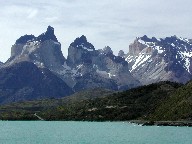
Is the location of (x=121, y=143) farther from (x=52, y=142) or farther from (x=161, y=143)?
(x=52, y=142)

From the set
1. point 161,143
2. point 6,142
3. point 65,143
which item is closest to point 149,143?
point 161,143

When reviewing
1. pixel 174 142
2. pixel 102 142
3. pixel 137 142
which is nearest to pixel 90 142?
pixel 102 142

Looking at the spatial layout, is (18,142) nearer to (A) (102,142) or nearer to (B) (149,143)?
(A) (102,142)

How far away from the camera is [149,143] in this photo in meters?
157

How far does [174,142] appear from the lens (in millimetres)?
162125

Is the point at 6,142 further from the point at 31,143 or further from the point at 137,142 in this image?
the point at 137,142

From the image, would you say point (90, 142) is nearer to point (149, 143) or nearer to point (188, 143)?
point (149, 143)

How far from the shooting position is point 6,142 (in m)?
163

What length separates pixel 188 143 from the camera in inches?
6132

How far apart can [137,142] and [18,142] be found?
43455 mm

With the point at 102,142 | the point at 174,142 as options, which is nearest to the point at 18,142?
the point at 102,142

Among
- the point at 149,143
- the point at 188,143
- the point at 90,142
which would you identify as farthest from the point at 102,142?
the point at 188,143

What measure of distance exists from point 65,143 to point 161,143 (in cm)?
3403

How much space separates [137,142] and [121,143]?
23.6 feet
